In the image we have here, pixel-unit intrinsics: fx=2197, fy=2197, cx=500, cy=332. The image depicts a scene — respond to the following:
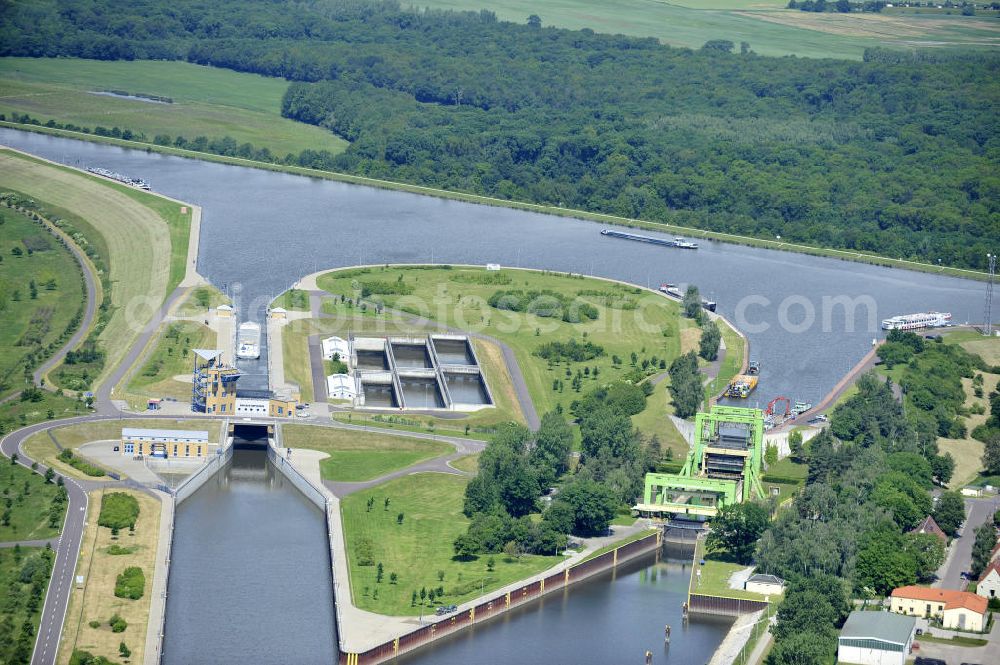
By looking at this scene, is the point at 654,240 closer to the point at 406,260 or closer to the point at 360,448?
the point at 406,260

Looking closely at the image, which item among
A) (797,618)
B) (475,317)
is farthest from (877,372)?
(797,618)

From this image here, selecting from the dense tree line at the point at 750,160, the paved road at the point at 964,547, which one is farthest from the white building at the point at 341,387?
the dense tree line at the point at 750,160

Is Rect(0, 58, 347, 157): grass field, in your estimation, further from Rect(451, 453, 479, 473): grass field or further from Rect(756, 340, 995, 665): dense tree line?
Rect(451, 453, 479, 473): grass field

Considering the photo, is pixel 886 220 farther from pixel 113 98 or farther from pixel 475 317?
pixel 113 98

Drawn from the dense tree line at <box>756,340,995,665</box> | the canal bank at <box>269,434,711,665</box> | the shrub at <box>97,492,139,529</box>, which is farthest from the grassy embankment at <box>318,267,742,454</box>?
the shrub at <box>97,492,139,529</box>

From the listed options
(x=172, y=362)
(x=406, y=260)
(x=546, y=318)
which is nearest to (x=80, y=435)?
(x=172, y=362)
